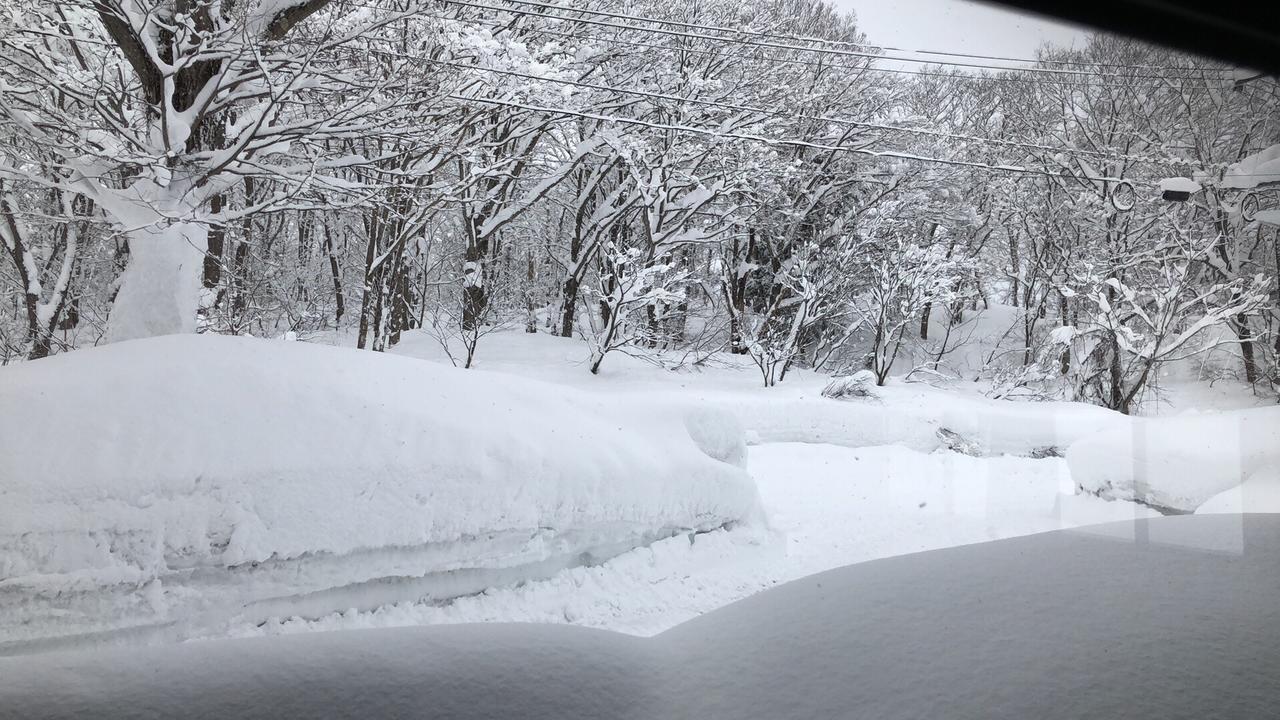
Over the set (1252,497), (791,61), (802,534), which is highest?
(791,61)

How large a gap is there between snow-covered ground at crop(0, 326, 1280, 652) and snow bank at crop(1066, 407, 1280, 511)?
0.04 meters

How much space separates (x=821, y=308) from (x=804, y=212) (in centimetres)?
269

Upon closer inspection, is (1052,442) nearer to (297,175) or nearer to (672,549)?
(672,549)

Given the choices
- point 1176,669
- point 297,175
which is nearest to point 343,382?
point 297,175

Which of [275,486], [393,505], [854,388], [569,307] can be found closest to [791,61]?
[569,307]

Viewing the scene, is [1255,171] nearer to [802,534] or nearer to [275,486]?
[802,534]

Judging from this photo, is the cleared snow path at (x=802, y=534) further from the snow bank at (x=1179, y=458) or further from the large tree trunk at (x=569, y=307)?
the large tree trunk at (x=569, y=307)

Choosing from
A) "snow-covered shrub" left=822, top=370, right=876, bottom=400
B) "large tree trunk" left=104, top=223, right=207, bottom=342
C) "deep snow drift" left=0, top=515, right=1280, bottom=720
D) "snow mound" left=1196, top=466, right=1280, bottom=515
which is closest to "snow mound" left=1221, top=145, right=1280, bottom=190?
"snow mound" left=1196, top=466, right=1280, bottom=515

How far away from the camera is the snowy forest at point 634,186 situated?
6035 mm

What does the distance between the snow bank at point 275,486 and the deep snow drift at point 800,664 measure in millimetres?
262

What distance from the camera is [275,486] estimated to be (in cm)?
331

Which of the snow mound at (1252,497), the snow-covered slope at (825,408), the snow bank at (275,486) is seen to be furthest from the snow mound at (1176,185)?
the snow bank at (275,486)

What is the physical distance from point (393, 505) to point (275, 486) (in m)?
0.57

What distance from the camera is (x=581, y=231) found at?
17.1m
